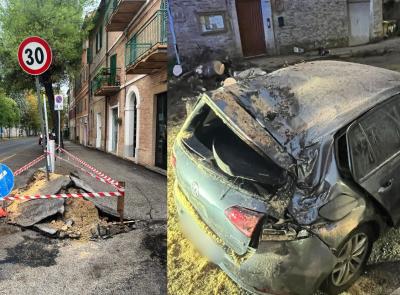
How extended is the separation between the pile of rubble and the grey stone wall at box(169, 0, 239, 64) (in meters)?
4.69

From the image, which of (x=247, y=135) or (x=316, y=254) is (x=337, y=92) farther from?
(x=316, y=254)

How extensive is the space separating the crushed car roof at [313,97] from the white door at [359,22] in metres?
0.11

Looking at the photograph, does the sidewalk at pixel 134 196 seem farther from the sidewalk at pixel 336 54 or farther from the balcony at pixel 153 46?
the sidewalk at pixel 336 54

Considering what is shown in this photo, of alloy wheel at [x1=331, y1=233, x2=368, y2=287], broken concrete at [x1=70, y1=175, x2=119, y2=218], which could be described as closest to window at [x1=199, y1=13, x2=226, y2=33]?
alloy wheel at [x1=331, y1=233, x2=368, y2=287]

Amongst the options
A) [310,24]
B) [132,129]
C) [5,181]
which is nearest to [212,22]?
[310,24]

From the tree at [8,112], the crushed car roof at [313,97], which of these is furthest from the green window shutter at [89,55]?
the tree at [8,112]

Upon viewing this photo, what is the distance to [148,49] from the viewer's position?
3.69 meters

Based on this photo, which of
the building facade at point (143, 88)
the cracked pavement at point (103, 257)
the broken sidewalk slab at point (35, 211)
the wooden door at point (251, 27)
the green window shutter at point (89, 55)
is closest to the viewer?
the wooden door at point (251, 27)

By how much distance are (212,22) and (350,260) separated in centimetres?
116

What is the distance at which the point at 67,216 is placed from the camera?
702 centimetres

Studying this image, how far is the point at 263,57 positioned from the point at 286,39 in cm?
12

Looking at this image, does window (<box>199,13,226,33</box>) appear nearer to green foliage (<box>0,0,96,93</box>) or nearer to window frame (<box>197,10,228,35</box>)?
window frame (<box>197,10,228,35</box>)

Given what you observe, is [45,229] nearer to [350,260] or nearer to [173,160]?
[173,160]

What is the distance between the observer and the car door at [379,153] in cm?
182
